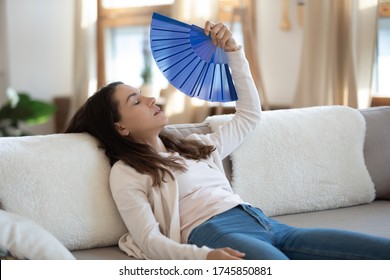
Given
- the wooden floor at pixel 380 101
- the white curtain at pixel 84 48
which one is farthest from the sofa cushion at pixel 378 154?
the white curtain at pixel 84 48

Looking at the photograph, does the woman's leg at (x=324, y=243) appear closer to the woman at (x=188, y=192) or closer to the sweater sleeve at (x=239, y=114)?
the woman at (x=188, y=192)

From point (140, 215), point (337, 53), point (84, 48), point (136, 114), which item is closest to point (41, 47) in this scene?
point (84, 48)

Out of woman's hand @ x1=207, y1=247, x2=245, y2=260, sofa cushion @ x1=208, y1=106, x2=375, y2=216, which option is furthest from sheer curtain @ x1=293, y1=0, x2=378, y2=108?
woman's hand @ x1=207, y1=247, x2=245, y2=260

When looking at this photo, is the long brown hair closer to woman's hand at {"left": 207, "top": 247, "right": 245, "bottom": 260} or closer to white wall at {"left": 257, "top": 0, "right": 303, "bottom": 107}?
woman's hand at {"left": 207, "top": 247, "right": 245, "bottom": 260}

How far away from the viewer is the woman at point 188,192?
1.90m

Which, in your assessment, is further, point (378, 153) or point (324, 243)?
point (378, 153)

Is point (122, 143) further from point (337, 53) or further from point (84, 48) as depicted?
point (84, 48)

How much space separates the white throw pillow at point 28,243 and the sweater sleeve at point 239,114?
2.63 feet

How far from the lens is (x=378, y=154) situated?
2.73m

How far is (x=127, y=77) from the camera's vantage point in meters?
6.28

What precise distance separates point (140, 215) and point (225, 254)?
13.8 inches
